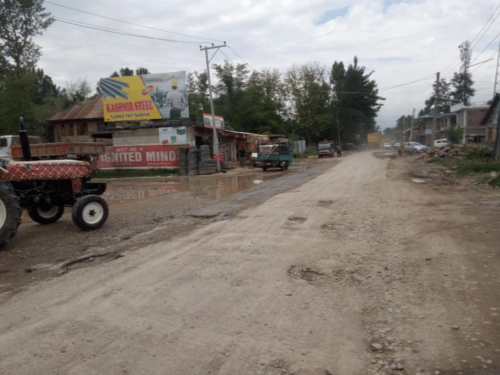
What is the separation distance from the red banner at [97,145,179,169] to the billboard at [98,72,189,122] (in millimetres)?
2466

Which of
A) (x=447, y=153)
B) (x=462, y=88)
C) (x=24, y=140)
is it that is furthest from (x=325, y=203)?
(x=462, y=88)

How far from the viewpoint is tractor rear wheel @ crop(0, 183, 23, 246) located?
24.0 ft

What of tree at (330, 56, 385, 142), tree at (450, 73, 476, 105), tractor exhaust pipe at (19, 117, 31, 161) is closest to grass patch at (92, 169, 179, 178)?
A: tractor exhaust pipe at (19, 117, 31, 161)

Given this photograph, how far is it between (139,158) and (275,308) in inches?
1106

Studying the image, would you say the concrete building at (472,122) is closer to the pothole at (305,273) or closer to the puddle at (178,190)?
the puddle at (178,190)

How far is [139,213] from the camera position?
11555 mm

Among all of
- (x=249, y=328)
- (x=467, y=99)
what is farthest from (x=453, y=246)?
(x=467, y=99)

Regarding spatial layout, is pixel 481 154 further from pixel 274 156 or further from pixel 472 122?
pixel 472 122

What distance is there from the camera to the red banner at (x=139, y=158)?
30191 millimetres

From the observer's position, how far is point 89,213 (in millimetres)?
8992

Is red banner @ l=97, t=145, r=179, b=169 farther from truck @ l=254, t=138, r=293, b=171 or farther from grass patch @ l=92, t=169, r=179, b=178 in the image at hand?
truck @ l=254, t=138, r=293, b=171

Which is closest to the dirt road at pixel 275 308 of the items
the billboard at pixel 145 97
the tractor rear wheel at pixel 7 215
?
the tractor rear wheel at pixel 7 215

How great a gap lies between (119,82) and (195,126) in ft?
24.0

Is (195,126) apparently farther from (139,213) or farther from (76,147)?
(139,213)
